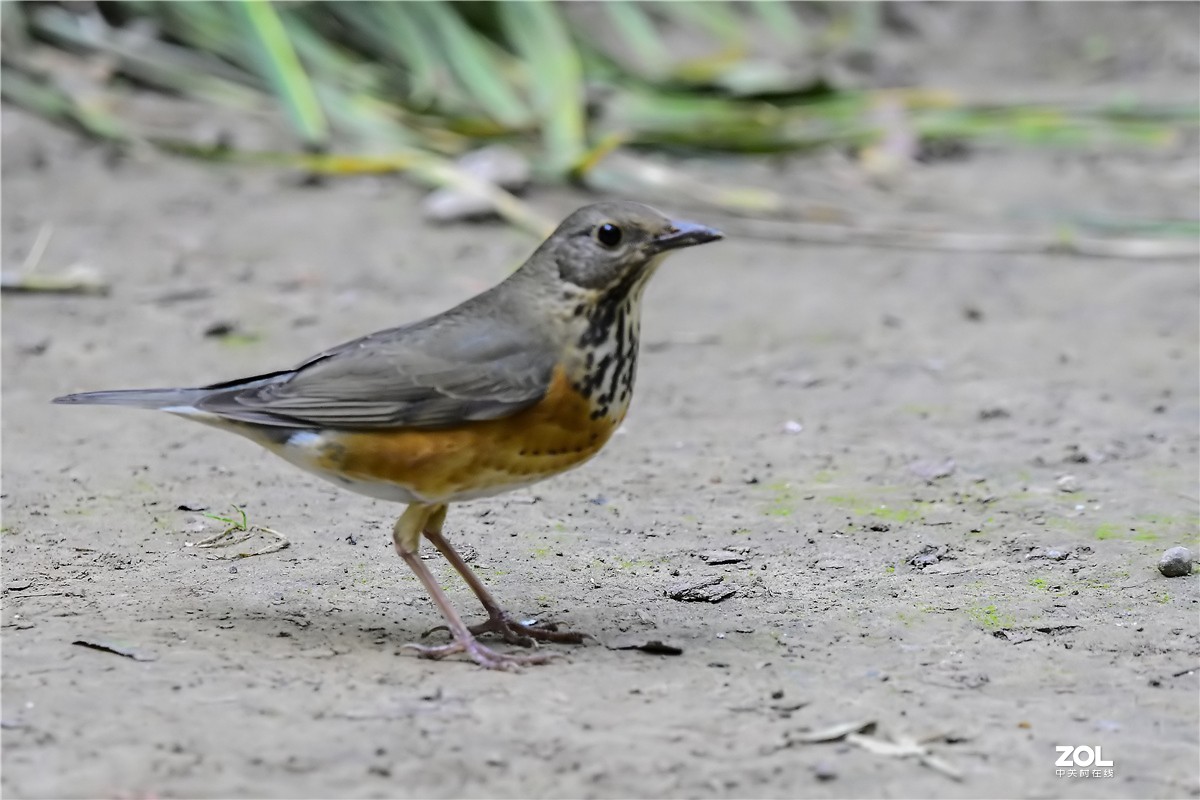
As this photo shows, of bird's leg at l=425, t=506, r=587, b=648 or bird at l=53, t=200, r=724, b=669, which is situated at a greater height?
bird at l=53, t=200, r=724, b=669

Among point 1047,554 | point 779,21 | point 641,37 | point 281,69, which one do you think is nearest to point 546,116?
point 641,37

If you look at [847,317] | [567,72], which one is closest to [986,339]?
[847,317]

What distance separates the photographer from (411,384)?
14.1 ft

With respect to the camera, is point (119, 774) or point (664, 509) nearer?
point (119, 774)

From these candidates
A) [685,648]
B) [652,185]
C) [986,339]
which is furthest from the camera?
[652,185]

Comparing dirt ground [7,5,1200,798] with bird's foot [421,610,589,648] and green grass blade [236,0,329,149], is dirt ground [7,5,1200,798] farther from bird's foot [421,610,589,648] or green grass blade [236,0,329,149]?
green grass blade [236,0,329,149]

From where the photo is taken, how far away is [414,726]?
357cm

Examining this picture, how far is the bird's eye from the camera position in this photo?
4.29 metres

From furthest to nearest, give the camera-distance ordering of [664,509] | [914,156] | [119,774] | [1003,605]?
[914,156]
[664,509]
[1003,605]
[119,774]

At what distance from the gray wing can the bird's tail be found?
40mm

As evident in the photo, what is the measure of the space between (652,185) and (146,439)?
158 inches

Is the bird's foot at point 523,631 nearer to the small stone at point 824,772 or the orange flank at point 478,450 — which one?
the orange flank at point 478,450

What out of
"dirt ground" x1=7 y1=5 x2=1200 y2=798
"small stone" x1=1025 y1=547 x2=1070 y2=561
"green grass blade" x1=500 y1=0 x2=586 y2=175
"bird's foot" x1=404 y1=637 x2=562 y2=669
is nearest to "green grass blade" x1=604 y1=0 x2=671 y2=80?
"green grass blade" x1=500 y1=0 x2=586 y2=175

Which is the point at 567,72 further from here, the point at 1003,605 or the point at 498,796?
the point at 498,796
